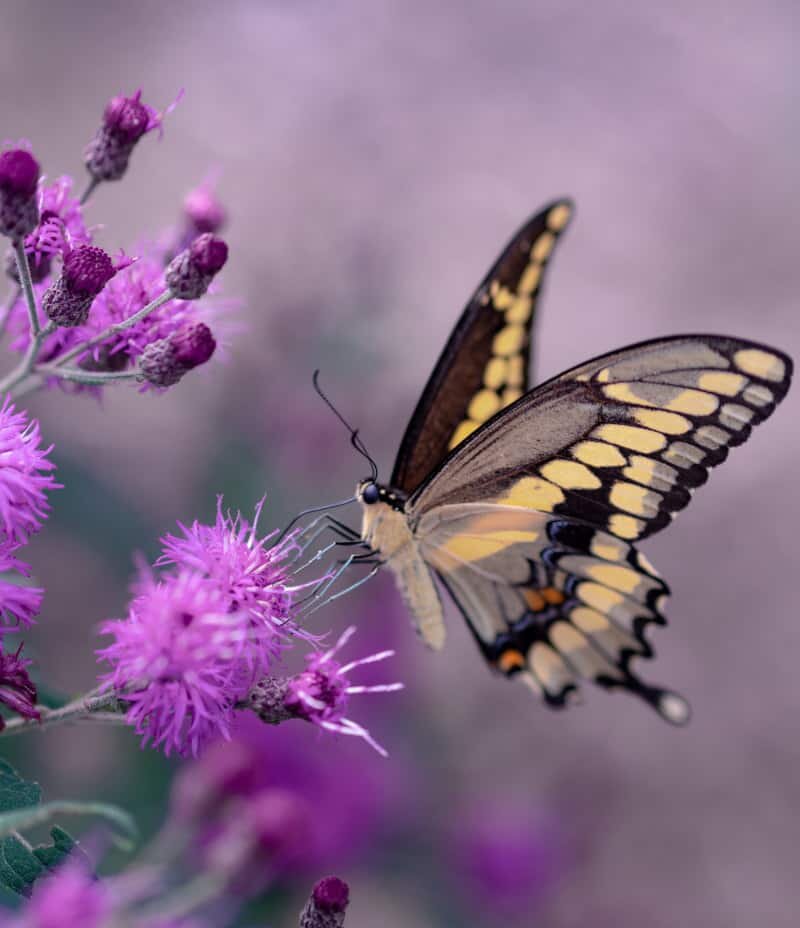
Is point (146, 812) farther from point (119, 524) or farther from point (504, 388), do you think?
point (504, 388)

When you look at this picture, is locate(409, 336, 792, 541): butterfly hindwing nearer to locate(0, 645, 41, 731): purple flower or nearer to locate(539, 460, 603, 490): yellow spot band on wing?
locate(539, 460, 603, 490): yellow spot band on wing

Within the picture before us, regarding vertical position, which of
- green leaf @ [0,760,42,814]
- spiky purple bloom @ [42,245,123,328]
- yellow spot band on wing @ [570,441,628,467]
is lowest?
green leaf @ [0,760,42,814]

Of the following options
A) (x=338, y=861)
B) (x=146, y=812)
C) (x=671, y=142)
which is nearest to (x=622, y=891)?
(x=338, y=861)

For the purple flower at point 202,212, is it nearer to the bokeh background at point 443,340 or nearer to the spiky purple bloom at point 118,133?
the spiky purple bloom at point 118,133

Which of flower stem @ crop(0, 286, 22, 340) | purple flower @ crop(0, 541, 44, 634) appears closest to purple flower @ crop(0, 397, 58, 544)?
purple flower @ crop(0, 541, 44, 634)

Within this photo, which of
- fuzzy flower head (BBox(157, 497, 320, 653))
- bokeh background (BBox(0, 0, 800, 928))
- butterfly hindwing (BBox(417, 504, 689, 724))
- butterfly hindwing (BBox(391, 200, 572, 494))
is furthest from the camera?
bokeh background (BBox(0, 0, 800, 928))

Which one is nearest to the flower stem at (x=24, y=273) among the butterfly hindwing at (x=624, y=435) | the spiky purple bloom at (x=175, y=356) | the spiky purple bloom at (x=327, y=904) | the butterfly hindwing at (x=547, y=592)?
the spiky purple bloom at (x=175, y=356)

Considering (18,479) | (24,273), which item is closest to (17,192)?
(24,273)
